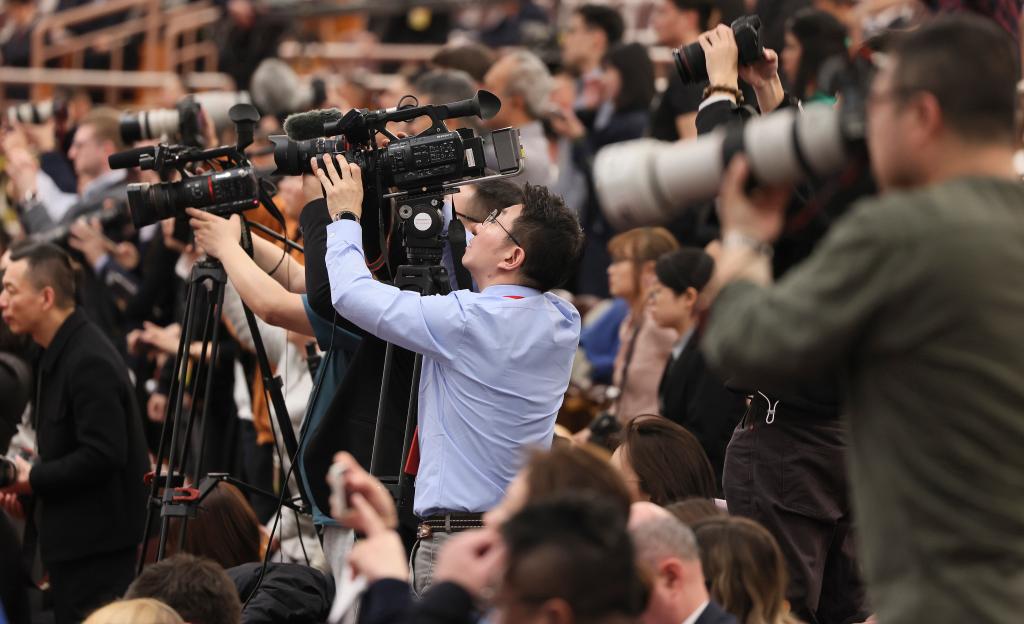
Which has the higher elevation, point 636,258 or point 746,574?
point 636,258

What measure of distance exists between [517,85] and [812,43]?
1462mm

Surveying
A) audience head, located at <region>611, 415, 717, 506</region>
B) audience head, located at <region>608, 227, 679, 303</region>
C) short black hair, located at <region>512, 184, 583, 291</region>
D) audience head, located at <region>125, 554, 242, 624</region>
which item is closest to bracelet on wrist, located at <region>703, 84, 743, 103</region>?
short black hair, located at <region>512, 184, 583, 291</region>

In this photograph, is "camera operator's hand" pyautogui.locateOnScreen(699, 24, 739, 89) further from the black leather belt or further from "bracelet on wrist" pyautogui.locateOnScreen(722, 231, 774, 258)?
"bracelet on wrist" pyautogui.locateOnScreen(722, 231, 774, 258)

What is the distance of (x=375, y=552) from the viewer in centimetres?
226

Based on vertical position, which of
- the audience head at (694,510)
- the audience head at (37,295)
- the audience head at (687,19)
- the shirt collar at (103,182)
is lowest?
the audience head at (694,510)

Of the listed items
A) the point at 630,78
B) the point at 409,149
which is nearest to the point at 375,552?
the point at 409,149

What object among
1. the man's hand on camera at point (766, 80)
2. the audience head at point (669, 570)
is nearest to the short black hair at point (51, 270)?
the man's hand on camera at point (766, 80)

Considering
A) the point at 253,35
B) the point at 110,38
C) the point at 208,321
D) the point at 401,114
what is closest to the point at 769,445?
the point at 401,114

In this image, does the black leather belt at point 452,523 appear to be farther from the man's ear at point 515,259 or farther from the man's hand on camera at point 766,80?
the man's hand on camera at point 766,80

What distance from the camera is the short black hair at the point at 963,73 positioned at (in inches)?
75.9

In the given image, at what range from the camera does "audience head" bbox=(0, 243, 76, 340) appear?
202 inches

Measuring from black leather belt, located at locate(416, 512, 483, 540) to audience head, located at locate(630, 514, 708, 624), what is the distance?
0.75 meters

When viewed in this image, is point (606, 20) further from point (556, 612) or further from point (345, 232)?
point (556, 612)

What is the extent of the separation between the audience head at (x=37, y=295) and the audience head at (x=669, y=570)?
316 cm
